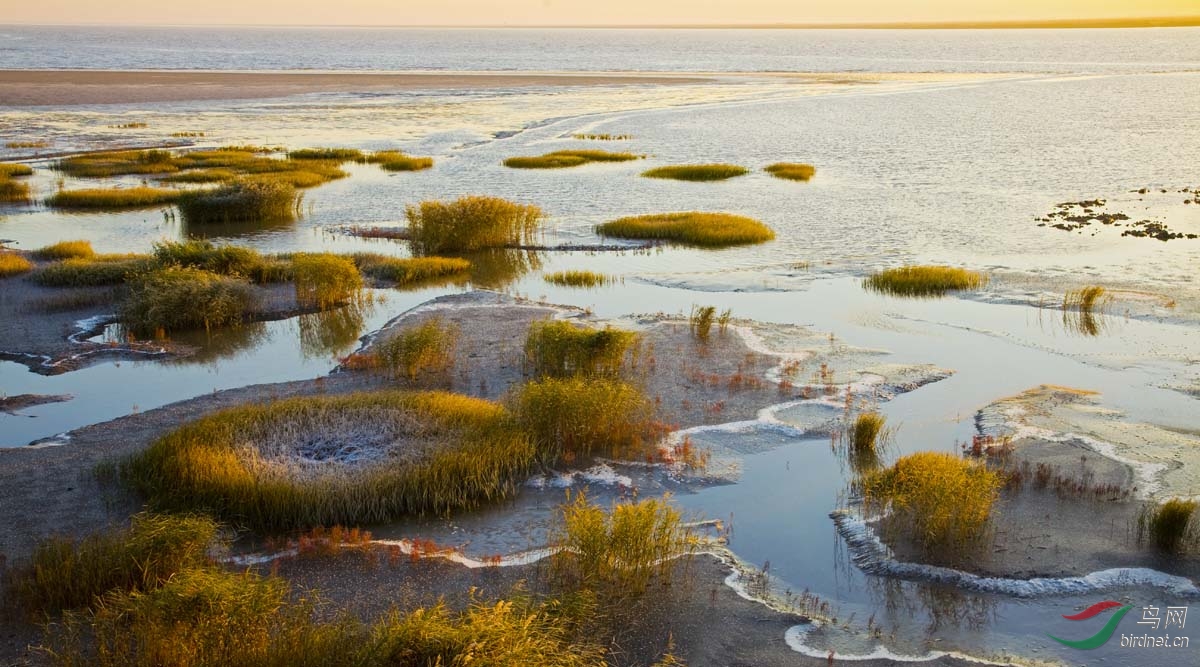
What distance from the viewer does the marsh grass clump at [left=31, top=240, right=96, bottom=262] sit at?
27.2 metres

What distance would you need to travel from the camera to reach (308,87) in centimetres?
9938

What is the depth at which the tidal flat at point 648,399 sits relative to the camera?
11.0 meters

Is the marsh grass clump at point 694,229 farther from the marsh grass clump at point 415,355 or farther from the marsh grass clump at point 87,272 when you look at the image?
the marsh grass clump at point 415,355

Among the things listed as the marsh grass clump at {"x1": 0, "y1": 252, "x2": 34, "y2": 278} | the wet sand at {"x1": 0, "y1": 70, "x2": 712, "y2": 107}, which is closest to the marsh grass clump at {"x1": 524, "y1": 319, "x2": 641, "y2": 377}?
the marsh grass clump at {"x1": 0, "y1": 252, "x2": 34, "y2": 278}

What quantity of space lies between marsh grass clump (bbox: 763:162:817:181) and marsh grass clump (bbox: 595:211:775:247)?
466 inches

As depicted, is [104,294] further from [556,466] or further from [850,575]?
[850,575]

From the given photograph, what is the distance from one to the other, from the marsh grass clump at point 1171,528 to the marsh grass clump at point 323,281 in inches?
652

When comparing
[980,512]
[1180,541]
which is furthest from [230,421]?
[1180,541]

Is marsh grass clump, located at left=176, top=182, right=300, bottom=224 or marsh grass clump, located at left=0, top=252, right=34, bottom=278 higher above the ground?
marsh grass clump, located at left=176, top=182, right=300, bottom=224

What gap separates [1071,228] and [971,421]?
61.0ft

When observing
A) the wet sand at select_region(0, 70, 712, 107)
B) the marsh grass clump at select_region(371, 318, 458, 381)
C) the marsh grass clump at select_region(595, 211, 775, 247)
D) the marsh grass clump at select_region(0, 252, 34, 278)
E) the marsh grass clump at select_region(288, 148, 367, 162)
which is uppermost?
the wet sand at select_region(0, 70, 712, 107)

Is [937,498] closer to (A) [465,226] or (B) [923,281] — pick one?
(B) [923,281]

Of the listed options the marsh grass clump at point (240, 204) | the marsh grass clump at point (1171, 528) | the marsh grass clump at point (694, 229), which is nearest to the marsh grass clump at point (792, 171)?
the marsh grass clump at point (694, 229)

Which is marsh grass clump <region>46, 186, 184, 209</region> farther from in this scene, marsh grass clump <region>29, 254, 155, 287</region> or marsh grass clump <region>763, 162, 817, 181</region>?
marsh grass clump <region>763, 162, 817, 181</region>
